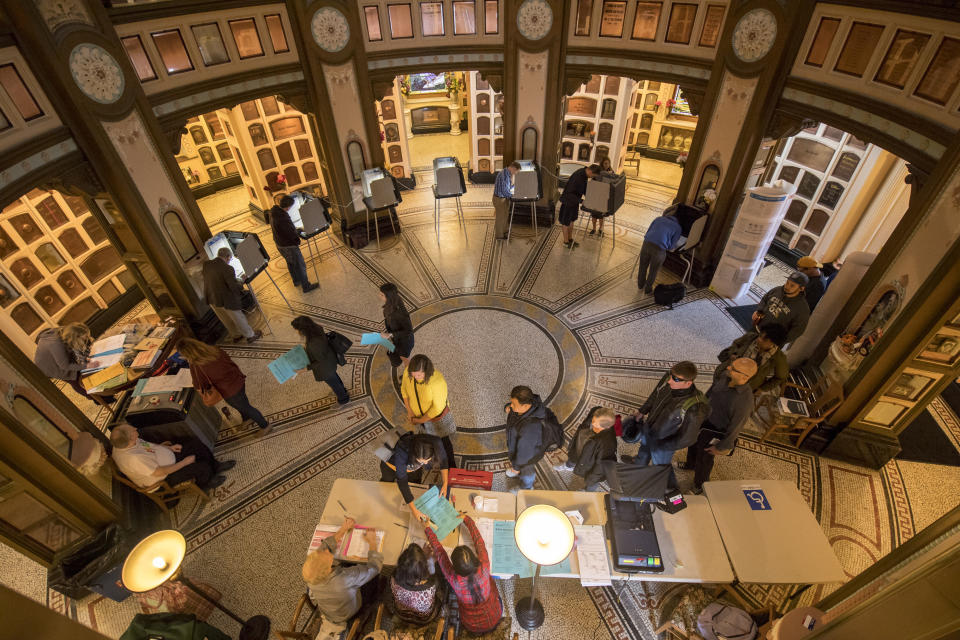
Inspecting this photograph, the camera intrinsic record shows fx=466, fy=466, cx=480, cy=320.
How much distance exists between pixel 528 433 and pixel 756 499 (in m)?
2.00

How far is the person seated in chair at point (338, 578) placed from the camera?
3273 millimetres

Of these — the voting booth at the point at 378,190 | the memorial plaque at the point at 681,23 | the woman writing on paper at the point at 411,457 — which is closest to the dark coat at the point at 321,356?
the woman writing on paper at the point at 411,457

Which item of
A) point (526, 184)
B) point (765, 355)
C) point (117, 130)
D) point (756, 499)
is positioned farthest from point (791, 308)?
point (117, 130)

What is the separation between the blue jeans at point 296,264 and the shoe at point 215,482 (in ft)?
11.7

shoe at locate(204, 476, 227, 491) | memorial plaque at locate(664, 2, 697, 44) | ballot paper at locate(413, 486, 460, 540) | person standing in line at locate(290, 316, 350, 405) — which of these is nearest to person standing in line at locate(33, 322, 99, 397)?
shoe at locate(204, 476, 227, 491)

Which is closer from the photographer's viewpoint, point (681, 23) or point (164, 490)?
point (164, 490)

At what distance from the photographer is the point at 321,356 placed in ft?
17.3

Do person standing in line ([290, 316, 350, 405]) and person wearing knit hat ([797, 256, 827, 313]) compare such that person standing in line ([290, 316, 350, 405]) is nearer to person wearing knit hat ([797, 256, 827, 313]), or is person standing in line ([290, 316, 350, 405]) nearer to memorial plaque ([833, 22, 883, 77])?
person wearing knit hat ([797, 256, 827, 313])

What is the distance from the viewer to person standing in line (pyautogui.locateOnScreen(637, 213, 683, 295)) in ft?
22.6

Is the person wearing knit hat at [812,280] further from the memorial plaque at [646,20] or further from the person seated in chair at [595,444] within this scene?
the memorial plaque at [646,20]

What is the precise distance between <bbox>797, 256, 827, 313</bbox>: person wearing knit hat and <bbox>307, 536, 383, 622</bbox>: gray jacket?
19.0 ft

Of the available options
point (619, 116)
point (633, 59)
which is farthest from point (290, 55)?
point (619, 116)

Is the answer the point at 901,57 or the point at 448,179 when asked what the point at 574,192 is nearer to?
the point at 448,179

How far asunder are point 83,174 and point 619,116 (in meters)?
9.23
